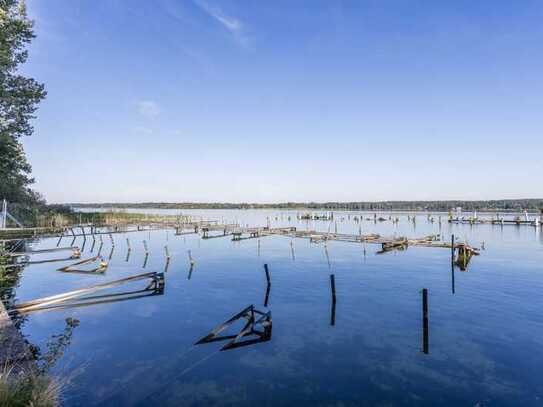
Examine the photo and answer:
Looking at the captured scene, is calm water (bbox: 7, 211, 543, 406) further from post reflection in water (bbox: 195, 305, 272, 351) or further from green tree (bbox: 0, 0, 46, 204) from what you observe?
green tree (bbox: 0, 0, 46, 204)

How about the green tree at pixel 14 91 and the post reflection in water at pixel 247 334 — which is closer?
the post reflection in water at pixel 247 334

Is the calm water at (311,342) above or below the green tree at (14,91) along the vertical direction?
below

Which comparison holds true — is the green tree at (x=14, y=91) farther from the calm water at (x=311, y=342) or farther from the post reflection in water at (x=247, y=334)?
the post reflection in water at (x=247, y=334)

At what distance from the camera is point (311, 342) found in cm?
1384

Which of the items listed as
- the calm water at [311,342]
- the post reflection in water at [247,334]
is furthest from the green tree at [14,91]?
the post reflection in water at [247,334]

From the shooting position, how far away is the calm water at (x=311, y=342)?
1015 cm

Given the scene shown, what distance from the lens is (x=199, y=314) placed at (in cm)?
1753

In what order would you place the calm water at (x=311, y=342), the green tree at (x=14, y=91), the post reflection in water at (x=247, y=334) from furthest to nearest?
the green tree at (x=14, y=91)
the post reflection in water at (x=247, y=334)
the calm water at (x=311, y=342)

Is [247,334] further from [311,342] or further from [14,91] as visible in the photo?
[14,91]

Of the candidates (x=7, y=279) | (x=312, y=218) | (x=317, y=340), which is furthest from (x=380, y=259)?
(x=312, y=218)

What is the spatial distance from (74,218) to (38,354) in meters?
59.7

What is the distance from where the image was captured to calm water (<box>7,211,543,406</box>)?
10.1 metres

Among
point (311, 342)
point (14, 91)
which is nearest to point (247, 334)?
point (311, 342)

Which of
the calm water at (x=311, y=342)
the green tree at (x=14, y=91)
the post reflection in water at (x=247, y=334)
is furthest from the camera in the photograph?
the green tree at (x=14, y=91)
